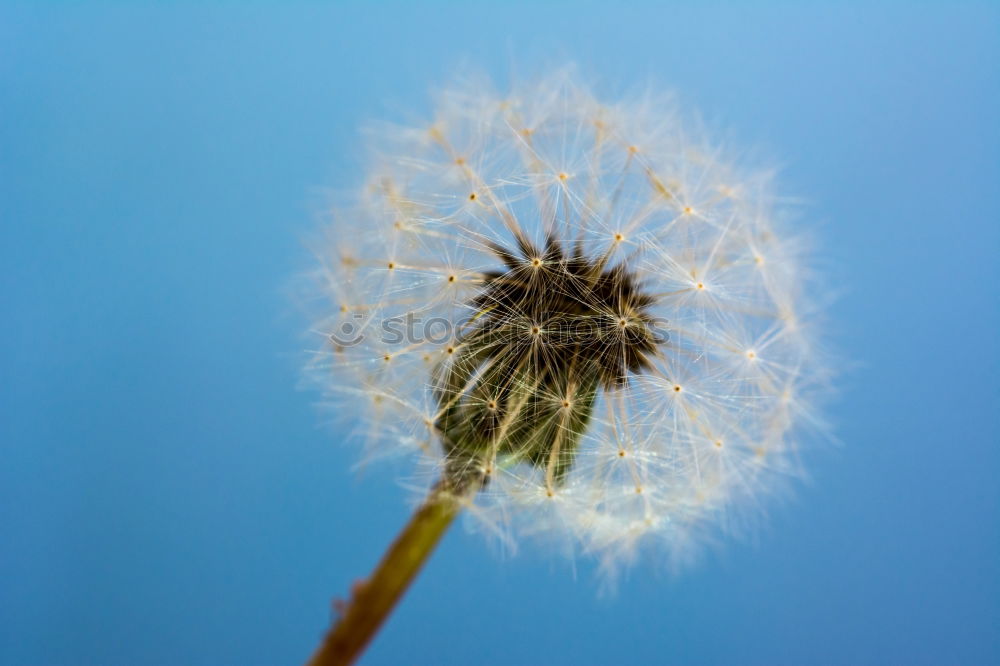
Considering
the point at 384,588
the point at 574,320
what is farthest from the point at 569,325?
the point at 384,588

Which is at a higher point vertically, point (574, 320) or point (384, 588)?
point (574, 320)

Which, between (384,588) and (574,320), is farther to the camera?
(574,320)

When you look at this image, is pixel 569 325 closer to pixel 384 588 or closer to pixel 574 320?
pixel 574 320

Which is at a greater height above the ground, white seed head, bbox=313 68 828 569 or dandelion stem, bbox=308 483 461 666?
white seed head, bbox=313 68 828 569

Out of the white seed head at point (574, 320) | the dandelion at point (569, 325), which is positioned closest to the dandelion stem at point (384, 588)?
the dandelion at point (569, 325)

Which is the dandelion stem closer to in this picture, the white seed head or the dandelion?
the dandelion

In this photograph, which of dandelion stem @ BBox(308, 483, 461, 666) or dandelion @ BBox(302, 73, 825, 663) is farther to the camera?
dandelion @ BBox(302, 73, 825, 663)

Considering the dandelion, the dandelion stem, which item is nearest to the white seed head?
the dandelion
